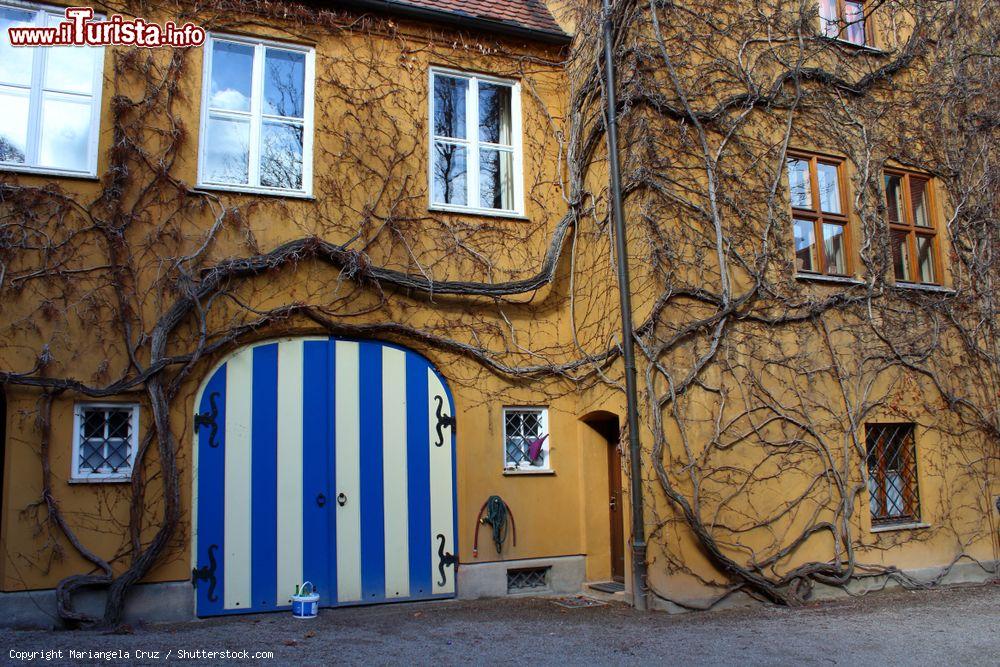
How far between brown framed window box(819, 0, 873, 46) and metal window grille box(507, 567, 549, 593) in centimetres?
767

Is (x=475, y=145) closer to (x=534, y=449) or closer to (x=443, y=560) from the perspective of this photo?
(x=534, y=449)

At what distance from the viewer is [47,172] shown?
819cm

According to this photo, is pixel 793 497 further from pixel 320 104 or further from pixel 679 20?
pixel 320 104

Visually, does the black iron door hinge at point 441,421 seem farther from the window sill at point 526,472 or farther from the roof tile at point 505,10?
the roof tile at point 505,10

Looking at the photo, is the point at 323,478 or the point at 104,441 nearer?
the point at 104,441

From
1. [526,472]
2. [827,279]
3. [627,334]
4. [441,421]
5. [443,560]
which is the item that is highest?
[827,279]

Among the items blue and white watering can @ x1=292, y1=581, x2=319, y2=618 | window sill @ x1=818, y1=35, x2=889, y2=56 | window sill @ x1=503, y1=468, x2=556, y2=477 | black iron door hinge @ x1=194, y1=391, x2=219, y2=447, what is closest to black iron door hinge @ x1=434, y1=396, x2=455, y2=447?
window sill @ x1=503, y1=468, x2=556, y2=477

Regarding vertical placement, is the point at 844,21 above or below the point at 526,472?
above

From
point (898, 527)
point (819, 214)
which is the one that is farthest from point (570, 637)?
point (819, 214)

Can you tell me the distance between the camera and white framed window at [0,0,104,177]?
8.24 metres

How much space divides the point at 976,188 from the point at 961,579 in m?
5.18

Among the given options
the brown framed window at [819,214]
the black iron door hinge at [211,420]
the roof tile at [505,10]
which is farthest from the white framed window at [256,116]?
the brown framed window at [819,214]

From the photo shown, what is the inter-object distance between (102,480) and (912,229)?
10057 mm

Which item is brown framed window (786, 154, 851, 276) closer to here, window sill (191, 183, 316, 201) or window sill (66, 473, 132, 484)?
window sill (191, 183, 316, 201)
